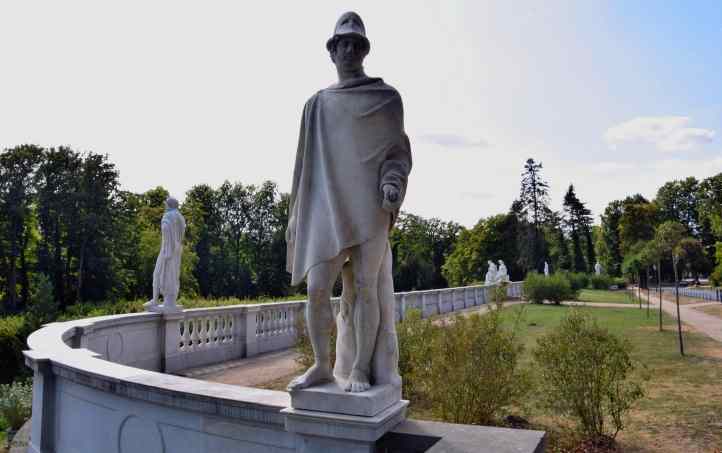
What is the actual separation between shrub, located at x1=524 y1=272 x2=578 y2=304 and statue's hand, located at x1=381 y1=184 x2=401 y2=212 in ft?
94.7

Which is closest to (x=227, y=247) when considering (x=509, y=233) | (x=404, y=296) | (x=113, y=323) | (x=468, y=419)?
(x=509, y=233)

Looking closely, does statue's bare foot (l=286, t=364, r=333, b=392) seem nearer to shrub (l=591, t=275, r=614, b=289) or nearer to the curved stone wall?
the curved stone wall

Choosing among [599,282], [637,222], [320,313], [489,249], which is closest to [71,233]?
[320,313]

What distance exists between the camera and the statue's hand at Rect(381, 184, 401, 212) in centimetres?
326

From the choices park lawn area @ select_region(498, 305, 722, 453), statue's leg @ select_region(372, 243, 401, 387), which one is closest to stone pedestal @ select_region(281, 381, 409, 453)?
statue's leg @ select_region(372, 243, 401, 387)

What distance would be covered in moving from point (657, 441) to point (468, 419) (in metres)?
2.18

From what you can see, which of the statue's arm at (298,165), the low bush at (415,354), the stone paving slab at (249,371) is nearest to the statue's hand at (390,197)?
the statue's arm at (298,165)

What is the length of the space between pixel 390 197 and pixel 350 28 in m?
1.15

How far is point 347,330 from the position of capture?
359cm

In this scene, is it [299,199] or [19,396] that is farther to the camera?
[19,396]

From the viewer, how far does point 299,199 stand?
365 centimetres

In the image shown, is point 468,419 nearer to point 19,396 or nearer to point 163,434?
point 163,434

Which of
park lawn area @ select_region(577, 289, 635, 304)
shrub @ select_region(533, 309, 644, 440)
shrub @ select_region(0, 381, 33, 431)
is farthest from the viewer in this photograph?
park lawn area @ select_region(577, 289, 635, 304)

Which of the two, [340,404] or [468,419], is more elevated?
[340,404]
